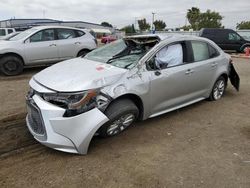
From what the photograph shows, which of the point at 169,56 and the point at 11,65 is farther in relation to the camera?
the point at 11,65

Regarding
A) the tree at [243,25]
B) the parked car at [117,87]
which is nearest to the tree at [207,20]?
the tree at [243,25]

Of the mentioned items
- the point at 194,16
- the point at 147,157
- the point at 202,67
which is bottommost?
the point at 147,157

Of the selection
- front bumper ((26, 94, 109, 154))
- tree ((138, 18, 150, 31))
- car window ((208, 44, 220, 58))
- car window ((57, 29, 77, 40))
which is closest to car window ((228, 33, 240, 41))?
car window ((57, 29, 77, 40))

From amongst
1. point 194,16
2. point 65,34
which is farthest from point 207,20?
point 65,34

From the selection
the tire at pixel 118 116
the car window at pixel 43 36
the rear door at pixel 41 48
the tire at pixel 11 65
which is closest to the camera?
the tire at pixel 118 116

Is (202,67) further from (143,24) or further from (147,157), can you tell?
(143,24)

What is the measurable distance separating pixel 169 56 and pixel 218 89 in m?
2.05

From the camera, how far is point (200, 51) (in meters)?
5.28

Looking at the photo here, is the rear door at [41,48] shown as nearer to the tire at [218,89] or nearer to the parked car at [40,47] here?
the parked car at [40,47]

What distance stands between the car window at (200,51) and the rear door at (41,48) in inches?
208

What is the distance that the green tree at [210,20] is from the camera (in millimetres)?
62250

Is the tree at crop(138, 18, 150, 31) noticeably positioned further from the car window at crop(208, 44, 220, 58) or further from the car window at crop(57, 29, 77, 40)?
the car window at crop(208, 44, 220, 58)

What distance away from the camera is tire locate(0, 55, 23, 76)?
8.12m

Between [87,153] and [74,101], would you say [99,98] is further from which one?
[87,153]
